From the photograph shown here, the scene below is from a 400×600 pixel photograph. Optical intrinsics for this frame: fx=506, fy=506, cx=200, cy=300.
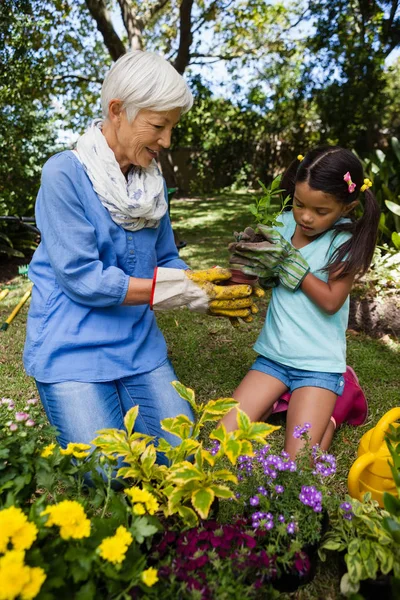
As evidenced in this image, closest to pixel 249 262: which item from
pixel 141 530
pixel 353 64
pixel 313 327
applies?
pixel 313 327

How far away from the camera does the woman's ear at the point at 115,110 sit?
6.44 ft

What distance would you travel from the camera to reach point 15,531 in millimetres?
975

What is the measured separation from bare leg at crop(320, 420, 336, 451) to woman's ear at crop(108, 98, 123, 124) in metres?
1.59

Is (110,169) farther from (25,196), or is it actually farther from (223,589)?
(25,196)

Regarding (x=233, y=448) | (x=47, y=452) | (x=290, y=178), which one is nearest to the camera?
(x=233, y=448)

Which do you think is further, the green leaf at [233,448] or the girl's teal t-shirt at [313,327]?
the girl's teal t-shirt at [313,327]

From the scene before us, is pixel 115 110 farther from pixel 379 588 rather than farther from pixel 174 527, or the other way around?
pixel 379 588

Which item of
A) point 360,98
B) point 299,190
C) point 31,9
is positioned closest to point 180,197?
point 360,98

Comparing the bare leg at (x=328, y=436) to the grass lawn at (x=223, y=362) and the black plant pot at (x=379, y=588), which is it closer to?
the grass lawn at (x=223, y=362)

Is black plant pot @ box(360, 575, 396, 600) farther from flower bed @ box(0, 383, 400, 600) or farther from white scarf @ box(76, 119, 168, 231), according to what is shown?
white scarf @ box(76, 119, 168, 231)

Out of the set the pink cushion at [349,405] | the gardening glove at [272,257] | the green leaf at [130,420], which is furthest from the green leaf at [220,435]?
the pink cushion at [349,405]

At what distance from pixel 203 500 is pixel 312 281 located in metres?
1.15

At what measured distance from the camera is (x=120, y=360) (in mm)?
2115

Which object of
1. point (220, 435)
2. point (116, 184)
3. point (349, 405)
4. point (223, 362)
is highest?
point (116, 184)
